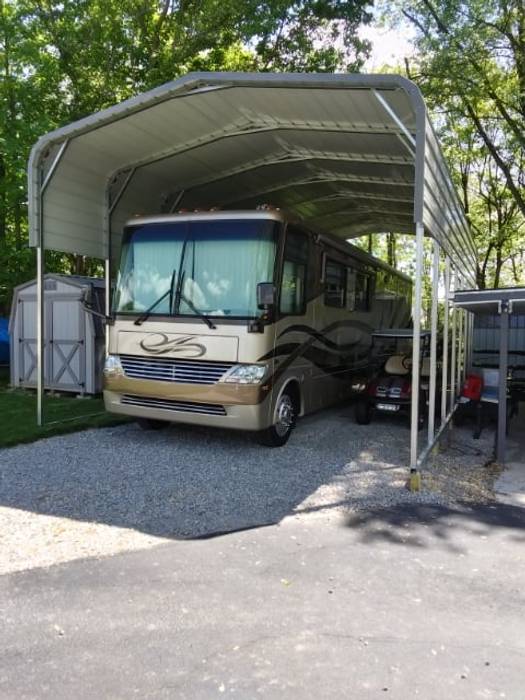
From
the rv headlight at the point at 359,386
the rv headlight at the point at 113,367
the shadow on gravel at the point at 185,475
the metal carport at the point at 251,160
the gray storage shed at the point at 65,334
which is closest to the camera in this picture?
the shadow on gravel at the point at 185,475

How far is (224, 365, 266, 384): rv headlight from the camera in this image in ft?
21.8

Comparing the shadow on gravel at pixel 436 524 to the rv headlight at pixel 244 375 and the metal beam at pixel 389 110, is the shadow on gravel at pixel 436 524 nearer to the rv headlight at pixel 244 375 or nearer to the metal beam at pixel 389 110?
the rv headlight at pixel 244 375

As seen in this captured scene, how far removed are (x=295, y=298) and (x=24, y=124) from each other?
337 inches

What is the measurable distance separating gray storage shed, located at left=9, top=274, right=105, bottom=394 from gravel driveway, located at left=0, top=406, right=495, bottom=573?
307 cm

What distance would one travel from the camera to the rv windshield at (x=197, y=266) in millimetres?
6758

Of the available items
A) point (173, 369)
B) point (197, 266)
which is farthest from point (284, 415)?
point (197, 266)

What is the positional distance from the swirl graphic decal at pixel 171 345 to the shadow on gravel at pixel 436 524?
9.24 feet

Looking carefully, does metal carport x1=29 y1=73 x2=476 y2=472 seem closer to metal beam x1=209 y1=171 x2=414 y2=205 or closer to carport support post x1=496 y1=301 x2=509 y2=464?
metal beam x1=209 y1=171 x2=414 y2=205

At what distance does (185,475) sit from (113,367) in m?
2.07

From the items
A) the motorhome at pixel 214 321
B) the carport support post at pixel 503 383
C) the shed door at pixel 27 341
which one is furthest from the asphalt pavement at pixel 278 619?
the shed door at pixel 27 341

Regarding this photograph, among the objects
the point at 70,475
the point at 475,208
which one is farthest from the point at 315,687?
the point at 475,208

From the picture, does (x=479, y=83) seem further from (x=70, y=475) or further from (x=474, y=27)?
(x=70, y=475)

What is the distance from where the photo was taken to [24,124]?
12.4 metres

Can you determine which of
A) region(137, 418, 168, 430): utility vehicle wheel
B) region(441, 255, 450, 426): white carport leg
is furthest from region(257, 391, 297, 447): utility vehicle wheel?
region(441, 255, 450, 426): white carport leg
